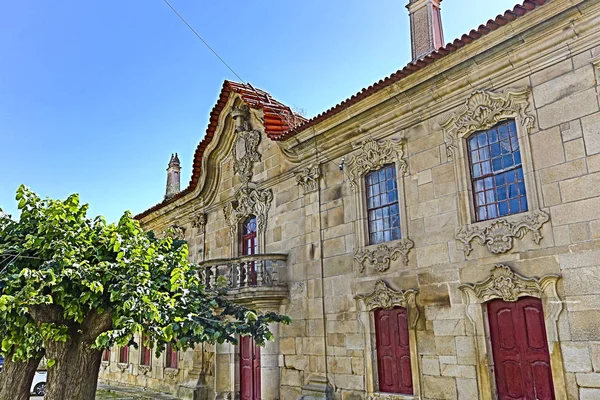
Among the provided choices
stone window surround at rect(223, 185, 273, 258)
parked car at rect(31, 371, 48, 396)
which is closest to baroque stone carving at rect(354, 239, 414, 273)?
stone window surround at rect(223, 185, 273, 258)

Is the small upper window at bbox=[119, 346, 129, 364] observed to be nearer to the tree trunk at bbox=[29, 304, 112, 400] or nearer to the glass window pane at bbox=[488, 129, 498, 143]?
the tree trunk at bbox=[29, 304, 112, 400]

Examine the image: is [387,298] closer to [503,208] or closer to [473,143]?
[503,208]

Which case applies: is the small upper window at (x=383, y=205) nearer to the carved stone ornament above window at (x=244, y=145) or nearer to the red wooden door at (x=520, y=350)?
the red wooden door at (x=520, y=350)

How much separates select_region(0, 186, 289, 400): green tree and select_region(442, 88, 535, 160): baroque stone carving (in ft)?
15.2

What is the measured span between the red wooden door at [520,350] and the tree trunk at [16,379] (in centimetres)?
756

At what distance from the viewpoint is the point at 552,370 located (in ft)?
22.6

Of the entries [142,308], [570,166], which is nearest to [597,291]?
[570,166]

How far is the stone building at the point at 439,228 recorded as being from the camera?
7070mm

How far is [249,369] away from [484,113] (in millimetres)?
8434

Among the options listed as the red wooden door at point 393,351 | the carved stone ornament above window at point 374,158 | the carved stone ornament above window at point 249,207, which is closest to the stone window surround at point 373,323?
the red wooden door at point 393,351

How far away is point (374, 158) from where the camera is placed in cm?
1005

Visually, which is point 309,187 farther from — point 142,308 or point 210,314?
point 142,308

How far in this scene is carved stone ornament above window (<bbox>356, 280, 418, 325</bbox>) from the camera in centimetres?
880

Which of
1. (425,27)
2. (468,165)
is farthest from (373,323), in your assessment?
(425,27)
